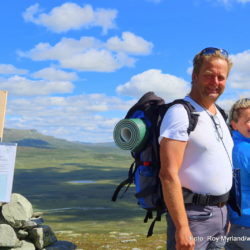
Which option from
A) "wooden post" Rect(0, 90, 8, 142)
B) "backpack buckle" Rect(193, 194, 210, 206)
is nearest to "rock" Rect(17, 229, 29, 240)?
"wooden post" Rect(0, 90, 8, 142)

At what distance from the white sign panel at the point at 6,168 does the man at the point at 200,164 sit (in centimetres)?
548

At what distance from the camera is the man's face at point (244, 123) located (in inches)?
206

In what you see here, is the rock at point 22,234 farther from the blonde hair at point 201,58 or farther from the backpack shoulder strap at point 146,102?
the blonde hair at point 201,58

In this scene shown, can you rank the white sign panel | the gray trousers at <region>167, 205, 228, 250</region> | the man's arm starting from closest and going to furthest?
1. the man's arm
2. the gray trousers at <region>167, 205, 228, 250</region>
3. the white sign panel

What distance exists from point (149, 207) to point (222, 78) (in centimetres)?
173

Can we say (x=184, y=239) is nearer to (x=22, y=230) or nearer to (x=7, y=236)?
(x=7, y=236)

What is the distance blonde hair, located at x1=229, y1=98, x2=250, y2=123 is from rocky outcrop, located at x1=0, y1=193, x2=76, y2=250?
23.1 feet

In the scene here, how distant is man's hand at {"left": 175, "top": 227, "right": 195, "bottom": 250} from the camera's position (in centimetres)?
409

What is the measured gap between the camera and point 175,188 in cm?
412

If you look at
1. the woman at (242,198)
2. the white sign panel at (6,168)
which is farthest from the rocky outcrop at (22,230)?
the woman at (242,198)

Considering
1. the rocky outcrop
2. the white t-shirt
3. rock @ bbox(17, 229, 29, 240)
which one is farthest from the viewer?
rock @ bbox(17, 229, 29, 240)

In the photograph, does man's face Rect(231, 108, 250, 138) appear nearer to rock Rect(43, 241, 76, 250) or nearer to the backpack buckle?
the backpack buckle

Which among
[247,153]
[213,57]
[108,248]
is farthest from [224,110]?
[108,248]

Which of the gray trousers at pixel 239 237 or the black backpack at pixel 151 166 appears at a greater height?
the black backpack at pixel 151 166
